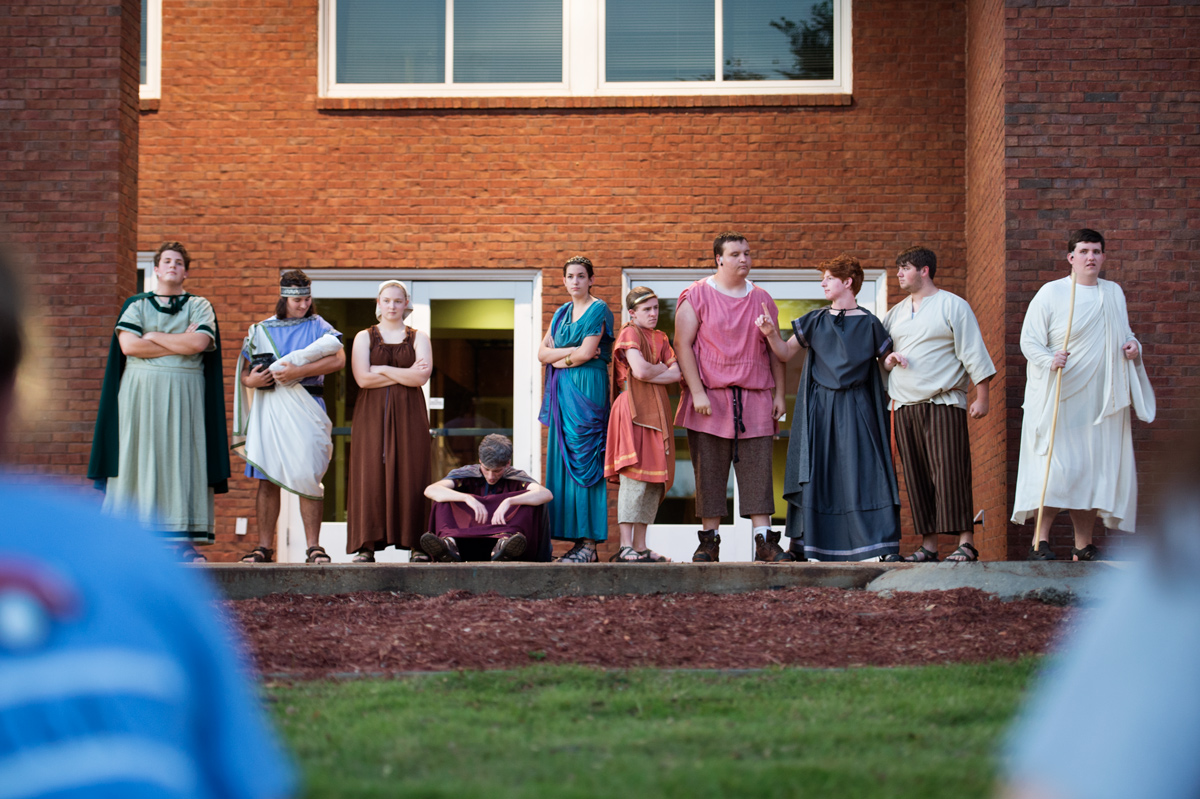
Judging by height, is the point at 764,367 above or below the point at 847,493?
above

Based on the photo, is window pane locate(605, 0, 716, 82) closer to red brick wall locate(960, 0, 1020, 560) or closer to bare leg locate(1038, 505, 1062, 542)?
red brick wall locate(960, 0, 1020, 560)

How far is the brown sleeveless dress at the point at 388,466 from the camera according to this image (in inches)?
332

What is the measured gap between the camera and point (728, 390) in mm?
8305

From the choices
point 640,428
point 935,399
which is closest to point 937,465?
point 935,399

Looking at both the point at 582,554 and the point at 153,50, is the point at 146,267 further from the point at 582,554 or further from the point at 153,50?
the point at 582,554

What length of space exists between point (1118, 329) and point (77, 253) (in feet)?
22.8

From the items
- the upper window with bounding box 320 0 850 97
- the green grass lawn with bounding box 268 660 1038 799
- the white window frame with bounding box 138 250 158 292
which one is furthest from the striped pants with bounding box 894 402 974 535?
the white window frame with bounding box 138 250 158 292

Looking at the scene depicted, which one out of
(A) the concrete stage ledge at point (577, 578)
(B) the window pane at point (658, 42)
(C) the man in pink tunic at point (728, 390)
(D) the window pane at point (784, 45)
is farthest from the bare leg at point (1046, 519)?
(B) the window pane at point (658, 42)

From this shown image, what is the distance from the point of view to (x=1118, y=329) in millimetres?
8047

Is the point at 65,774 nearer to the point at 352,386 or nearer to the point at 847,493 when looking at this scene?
the point at 847,493

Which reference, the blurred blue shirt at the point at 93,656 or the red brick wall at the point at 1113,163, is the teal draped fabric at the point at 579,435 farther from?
the blurred blue shirt at the point at 93,656

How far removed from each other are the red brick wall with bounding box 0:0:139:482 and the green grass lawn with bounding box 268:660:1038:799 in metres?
5.26

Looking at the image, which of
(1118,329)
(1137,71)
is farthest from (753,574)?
(1137,71)

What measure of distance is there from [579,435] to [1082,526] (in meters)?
3.12
